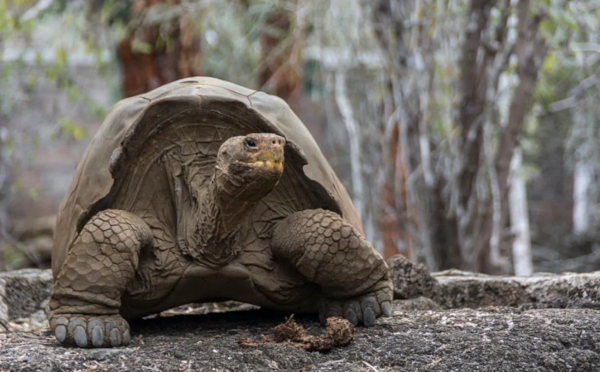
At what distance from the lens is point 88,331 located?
2.60 metres

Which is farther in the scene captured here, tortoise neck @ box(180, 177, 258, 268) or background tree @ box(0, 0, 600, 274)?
background tree @ box(0, 0, 600, 274)

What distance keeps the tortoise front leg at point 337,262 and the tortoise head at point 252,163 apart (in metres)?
0.36

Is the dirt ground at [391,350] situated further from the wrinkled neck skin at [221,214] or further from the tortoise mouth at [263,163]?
the tortoise mouth at [263,163]

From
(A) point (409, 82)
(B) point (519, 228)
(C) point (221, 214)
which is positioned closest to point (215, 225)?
(C) point (221, 214)

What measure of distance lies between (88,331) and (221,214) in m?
0.55

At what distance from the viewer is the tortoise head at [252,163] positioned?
93.9 inches

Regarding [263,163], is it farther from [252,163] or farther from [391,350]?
[391,350]

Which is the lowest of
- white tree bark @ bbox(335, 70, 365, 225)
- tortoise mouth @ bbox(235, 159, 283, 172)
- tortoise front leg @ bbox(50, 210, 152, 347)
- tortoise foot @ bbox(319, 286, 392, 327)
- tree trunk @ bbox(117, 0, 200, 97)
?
tortoise foot @ bbox(319, 286, 392, 327)

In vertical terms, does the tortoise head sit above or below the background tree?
below

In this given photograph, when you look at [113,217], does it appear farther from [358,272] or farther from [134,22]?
[134,22]

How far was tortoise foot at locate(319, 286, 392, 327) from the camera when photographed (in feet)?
9.37

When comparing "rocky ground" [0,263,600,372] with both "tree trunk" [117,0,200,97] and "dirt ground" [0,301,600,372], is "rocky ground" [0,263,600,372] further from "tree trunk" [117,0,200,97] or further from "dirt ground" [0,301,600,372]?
"tree trunk" [117,0,200,97]

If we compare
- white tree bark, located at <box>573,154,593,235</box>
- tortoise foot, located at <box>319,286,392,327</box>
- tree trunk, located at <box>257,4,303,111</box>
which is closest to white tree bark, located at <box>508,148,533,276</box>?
tree trunk, located at <box>257,4,303,111</box>

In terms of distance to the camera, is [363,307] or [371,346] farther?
[363,307]
